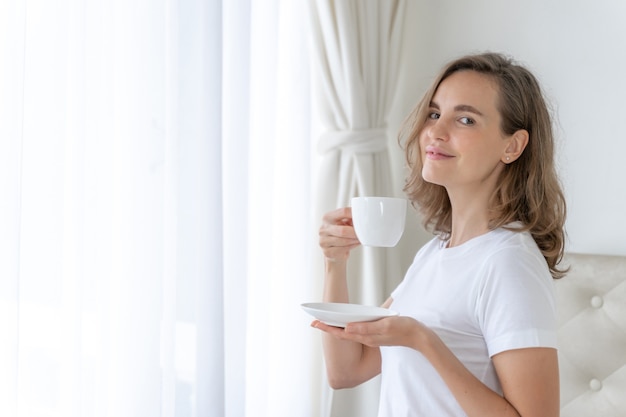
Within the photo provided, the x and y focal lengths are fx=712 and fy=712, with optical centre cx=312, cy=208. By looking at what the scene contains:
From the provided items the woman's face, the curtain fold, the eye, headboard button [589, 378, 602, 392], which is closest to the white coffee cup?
the woman's face

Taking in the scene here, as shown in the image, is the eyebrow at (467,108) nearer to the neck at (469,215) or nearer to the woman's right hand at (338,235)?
the neck at (469,215)

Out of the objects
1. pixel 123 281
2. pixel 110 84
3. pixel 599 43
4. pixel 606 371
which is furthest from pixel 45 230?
pixel 599 43

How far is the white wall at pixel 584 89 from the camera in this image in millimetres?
2164

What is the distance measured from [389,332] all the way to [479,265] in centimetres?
23

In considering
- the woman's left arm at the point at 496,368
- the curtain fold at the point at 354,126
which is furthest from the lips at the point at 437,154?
the curtain fold at the point at 354,126

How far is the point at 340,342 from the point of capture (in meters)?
1.71

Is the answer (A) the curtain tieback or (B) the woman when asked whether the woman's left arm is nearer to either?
(B) the woman

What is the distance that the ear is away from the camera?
147cm

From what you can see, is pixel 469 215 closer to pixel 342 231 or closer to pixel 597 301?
pixel 342 231

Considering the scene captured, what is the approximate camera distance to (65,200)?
154 cm

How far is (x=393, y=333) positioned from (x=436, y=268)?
10.9 inches

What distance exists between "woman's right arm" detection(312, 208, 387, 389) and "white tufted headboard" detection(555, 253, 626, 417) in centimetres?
68

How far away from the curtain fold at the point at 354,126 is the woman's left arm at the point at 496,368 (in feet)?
3.36

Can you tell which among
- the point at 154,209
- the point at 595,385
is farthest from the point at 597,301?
the point at 154,209
